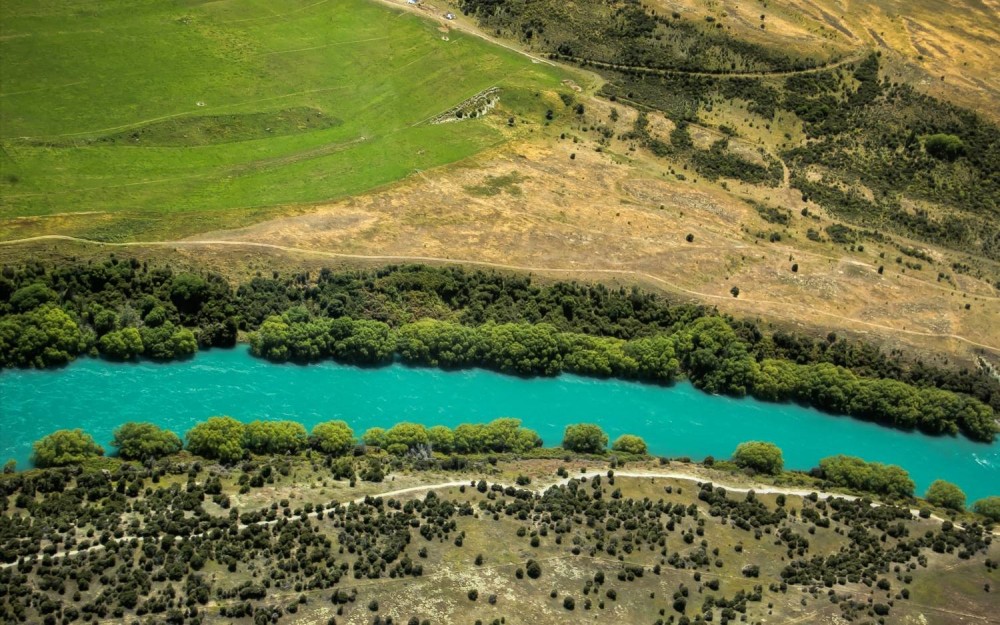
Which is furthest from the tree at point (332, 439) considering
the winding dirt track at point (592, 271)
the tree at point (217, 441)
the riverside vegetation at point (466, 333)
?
the winding dirt track at point (592, 271)

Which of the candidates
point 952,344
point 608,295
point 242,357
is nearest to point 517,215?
point 608,295

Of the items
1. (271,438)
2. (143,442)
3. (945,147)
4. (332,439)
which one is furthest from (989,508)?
(143,442)

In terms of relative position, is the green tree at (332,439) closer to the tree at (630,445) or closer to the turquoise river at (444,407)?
the turquoise river at (444,407)

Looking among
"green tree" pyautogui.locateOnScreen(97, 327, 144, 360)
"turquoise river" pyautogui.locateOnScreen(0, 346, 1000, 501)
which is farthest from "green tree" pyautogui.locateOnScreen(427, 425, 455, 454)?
"green tree" pyautogui.locateOnScreen(97, 327, 144, 360)

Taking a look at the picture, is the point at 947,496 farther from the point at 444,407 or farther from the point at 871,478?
the point at 444,407

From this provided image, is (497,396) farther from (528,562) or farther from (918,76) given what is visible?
(918,76)

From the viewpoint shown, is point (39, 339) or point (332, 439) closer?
point (332, 439)
